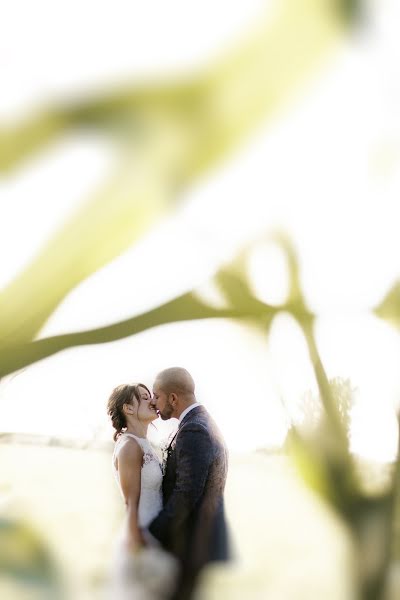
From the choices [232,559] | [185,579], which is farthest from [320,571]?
[185,579]

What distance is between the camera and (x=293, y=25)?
0.25ft

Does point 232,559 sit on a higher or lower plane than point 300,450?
lower

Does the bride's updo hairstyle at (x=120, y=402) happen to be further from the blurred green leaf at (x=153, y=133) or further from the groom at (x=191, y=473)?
the blurred green leaf at (x=153, y=133)

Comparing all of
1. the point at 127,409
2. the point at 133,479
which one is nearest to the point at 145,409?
the point at 127,409

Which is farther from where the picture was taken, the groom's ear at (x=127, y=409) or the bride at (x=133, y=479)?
the groom's ear at (x=127, y=409)

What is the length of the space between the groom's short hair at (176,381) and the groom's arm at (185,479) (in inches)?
3.3

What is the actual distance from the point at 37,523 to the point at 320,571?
2.43 m

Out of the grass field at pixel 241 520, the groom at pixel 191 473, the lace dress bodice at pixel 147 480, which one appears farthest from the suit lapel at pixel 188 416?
the grass field at pixel 241 520

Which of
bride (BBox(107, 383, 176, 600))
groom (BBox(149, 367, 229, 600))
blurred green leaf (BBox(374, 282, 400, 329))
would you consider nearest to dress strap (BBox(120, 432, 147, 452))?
bride (BBox(107, 383, 176, 600))

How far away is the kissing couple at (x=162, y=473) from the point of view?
3.08ft

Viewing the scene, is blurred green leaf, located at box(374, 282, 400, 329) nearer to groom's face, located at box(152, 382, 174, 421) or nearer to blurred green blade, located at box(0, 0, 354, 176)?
blurred green blade, located at box(0, 0, 354, 176)

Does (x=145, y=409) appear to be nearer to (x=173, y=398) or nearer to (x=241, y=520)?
(x=173, y=398)

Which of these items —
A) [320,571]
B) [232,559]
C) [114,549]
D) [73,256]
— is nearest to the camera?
[73,256]

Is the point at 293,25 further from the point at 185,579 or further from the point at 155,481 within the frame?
the point at 155,481
